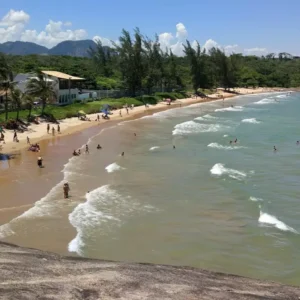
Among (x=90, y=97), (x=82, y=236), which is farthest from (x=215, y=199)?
(x=90, y=97)

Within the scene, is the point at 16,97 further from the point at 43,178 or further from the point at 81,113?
the point at 43,178

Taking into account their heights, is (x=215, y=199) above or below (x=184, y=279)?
below

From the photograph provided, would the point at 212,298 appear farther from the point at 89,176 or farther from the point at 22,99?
the point at 22,99

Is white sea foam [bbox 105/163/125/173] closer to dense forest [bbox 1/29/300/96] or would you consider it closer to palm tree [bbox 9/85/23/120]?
palm tree [bbox 9/85/23/120]

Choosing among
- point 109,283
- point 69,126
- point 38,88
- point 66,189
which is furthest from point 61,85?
point 109,283

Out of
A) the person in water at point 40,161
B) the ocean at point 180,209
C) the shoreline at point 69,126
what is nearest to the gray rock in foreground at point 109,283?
the ocean at point 180,209

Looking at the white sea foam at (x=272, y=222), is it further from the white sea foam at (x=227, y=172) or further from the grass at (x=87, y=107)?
the grass at (x=87, y=107)
